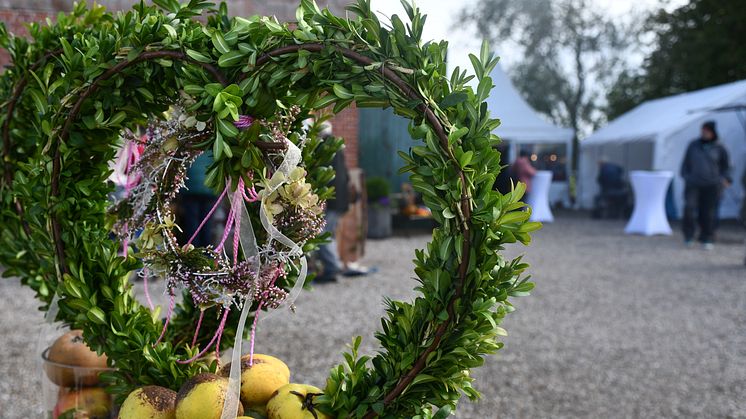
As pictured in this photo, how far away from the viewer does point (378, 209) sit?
11.5m

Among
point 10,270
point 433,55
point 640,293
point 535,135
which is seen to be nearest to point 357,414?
point 433,55

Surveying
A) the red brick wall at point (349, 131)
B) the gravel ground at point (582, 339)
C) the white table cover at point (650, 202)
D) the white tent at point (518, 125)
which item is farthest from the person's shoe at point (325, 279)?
the white tent at point (518, 125)

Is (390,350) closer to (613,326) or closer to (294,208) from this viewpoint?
(294,208)

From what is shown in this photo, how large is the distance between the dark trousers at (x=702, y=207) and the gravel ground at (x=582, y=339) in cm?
125

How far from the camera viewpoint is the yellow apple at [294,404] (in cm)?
130

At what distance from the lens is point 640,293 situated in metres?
6.90

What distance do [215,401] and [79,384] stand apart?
568 mm

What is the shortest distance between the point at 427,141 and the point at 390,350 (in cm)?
43

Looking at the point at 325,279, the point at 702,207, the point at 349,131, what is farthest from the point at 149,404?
the point at 702,207

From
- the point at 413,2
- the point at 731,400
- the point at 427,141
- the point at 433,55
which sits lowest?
the point at 731,400

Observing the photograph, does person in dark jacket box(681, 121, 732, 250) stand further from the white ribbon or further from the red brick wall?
the white ribbon

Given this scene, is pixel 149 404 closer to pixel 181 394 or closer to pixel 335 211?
pixel 181 394

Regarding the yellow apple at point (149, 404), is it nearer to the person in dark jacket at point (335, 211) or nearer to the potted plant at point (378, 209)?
the person in dark jacket at point (335, 211)

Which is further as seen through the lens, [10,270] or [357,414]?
[10,270]
